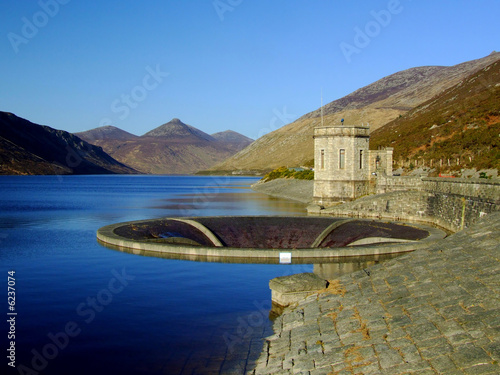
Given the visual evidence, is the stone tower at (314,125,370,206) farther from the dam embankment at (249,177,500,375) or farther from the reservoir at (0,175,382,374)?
the dam embankment at (249,177,500,375)

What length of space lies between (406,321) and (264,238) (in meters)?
18.4

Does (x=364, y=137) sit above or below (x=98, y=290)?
above

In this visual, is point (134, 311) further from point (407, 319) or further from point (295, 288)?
point (407, 319)

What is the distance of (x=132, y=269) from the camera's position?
22.0 metres

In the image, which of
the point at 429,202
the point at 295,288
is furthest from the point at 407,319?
the point at 429,202

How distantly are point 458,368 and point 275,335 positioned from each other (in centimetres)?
530

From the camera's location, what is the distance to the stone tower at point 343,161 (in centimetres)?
4384

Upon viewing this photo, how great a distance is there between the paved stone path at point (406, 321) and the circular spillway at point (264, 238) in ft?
23.9

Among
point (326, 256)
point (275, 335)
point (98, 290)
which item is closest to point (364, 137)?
point (326, 256)

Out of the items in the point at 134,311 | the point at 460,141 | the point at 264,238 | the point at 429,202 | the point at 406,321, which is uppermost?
the point at 460,141

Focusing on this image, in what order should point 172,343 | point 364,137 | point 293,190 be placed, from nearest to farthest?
point 172,343 → point 364,137 → point 293,190

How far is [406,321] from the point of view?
11.3 meters

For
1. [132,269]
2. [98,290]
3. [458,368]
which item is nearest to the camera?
[458,368]

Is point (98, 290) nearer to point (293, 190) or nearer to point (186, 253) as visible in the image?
point (186, 253)
